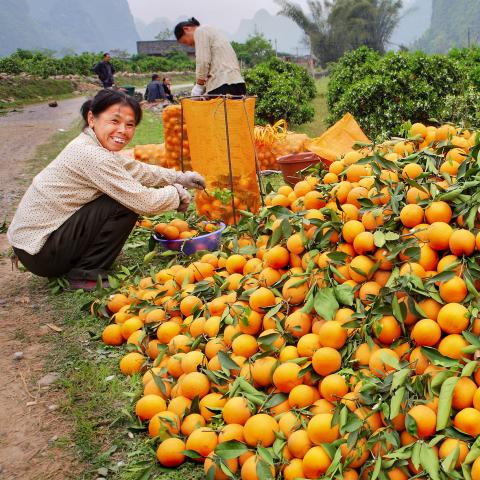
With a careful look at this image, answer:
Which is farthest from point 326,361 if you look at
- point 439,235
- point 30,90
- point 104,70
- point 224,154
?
point 30,90

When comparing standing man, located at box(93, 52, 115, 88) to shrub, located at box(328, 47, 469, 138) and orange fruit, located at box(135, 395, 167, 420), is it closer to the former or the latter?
shrub, located at box(328, 47, 469, 138)

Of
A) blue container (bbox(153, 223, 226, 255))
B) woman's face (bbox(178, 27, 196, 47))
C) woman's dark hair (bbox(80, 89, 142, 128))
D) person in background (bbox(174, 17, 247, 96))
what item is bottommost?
blue container (bbox(153, 223, 226, 255))

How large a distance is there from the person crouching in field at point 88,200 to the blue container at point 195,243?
0.92 ft

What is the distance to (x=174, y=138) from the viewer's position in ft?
20.0

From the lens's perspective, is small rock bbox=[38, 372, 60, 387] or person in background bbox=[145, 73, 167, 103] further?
person in background bbox=[145, 73, 167, 103]

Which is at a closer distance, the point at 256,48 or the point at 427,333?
the point at 427,333

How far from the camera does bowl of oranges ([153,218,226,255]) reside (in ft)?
12.2

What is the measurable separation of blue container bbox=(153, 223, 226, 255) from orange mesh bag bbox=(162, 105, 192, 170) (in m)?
2.11

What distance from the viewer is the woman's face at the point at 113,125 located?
3326 mm

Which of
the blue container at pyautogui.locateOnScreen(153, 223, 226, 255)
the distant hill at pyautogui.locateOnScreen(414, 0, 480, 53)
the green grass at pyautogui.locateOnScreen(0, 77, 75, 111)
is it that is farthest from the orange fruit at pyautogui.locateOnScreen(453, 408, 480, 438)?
the distant hill at pyautogui.locateOnScreen(414, 0, 480, 53)

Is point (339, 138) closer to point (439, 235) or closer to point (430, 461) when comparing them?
A: point (439, 235)

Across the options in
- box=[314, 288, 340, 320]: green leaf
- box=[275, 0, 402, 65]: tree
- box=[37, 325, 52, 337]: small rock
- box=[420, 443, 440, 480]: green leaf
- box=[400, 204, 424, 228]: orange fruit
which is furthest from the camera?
box=[275, 0, 402, 65]: tree

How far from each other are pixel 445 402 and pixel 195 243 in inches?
93.7

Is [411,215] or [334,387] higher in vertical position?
[411,215]
